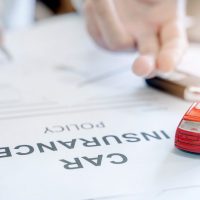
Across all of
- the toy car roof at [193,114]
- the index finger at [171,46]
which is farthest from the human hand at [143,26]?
the toy car roof at [193,114]

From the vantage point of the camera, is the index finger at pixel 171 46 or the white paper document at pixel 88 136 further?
the index finger at pixel 171 46

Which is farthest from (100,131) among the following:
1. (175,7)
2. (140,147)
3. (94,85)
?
(175,7)

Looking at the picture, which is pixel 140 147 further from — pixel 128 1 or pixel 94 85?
pixel 128 1

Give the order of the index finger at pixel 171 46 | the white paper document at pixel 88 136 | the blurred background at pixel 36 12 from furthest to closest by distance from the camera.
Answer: the blurred background at pixel 36 12 < the index finger at pixel 171 46 < the white paper document at pixel 88 136

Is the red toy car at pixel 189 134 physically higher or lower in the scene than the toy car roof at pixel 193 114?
lower

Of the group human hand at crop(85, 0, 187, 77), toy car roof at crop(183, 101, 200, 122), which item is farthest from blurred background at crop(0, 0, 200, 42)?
toy car roof at crop(183, 101, 200, 122)

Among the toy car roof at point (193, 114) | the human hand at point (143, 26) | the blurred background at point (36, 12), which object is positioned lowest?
the blurred background at point (36, 12)

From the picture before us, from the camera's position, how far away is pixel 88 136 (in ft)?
1.33

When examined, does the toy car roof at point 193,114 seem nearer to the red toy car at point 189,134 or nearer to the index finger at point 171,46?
the red toy car at point 189,134

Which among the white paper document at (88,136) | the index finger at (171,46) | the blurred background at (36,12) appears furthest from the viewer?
the blurred background at (36,12)

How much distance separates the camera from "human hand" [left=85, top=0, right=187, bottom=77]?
58 centimetres

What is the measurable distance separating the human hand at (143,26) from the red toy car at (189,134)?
176mm

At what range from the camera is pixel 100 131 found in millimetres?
419

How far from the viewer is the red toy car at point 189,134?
35cm
